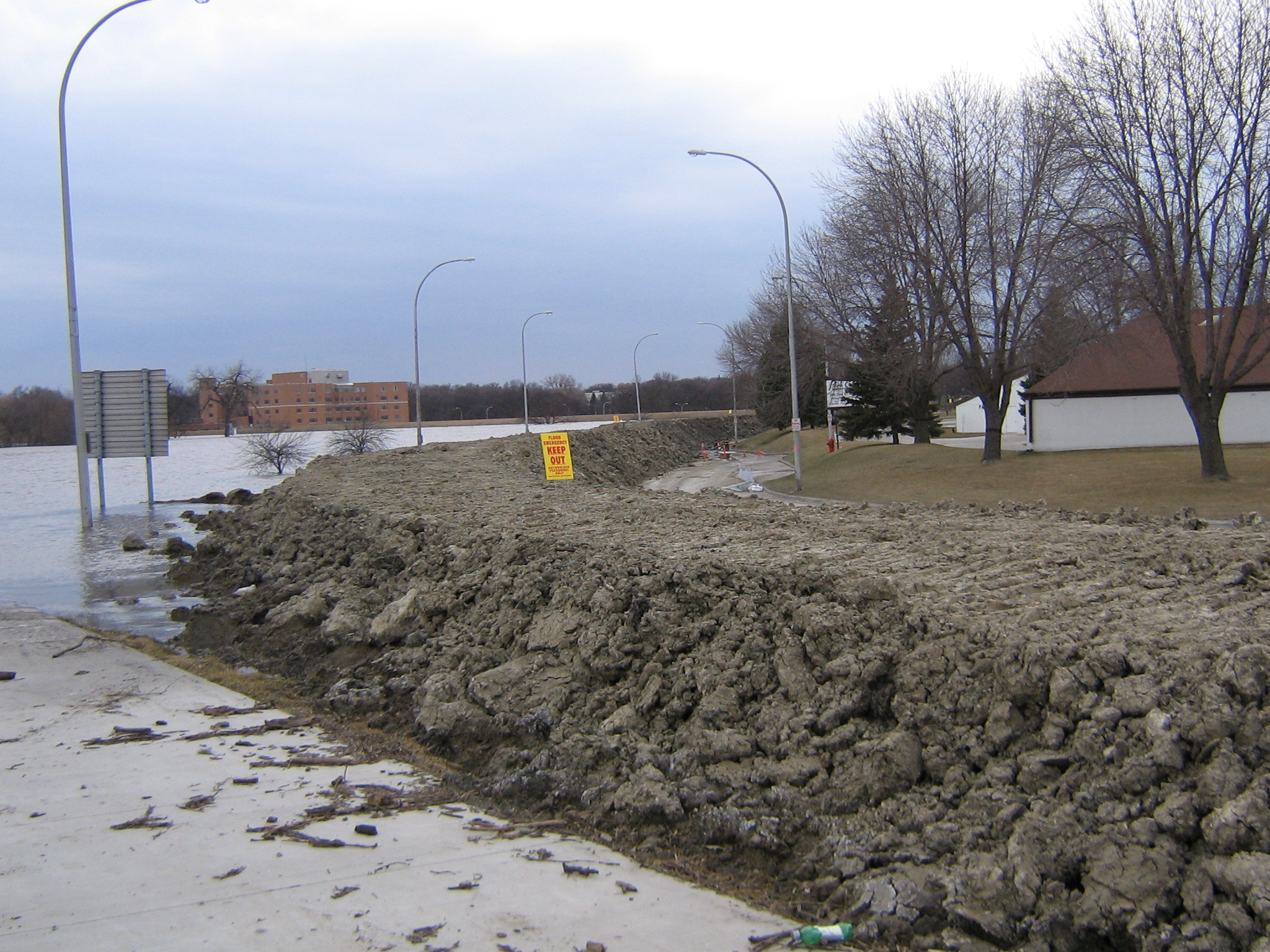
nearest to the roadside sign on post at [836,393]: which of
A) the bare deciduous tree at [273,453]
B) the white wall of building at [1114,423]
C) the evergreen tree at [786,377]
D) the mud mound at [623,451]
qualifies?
the evergreen tree at [786,377]

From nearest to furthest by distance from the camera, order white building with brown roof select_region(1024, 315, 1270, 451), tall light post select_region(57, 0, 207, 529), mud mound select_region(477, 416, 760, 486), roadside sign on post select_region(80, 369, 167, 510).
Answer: tall light post select_region(57, 0, 207, 529) → roadside sign on post select_region(80, 369, 167, 510) → white building with brown roof select_region(1024, 315, 1270, 451) → mud mound select_region(477, 416, 760, 486)

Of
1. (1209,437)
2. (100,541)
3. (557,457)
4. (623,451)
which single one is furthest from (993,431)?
(100,541)

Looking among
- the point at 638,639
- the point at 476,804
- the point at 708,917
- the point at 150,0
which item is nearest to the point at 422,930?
the point at 708,917

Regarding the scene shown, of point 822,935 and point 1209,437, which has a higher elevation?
point 1209,437

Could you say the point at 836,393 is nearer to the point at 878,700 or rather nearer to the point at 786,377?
the point at 786,377

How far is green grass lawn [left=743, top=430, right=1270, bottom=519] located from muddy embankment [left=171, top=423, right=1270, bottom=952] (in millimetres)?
11853

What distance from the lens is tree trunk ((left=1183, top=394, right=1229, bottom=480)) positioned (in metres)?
23.7

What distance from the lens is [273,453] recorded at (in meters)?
47.9

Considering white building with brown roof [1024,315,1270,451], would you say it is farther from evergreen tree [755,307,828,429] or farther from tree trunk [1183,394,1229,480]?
tree trunk [1183,394,1229,480]

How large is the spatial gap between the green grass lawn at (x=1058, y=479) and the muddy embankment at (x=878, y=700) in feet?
38.9

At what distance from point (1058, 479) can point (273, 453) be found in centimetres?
3692

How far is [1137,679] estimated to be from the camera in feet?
17.2

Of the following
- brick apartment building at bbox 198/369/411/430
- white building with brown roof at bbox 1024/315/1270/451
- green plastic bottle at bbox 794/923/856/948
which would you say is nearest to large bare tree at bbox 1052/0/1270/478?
white building with brown roof at bbox 1024/315/1270/451

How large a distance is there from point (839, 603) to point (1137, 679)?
2422mm
